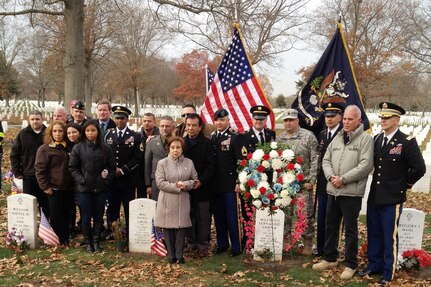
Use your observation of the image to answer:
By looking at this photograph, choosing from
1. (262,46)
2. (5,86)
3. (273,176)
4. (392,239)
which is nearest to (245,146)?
(273,176)

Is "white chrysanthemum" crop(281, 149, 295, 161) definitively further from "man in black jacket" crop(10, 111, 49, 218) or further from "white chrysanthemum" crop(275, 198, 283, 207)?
"man in black jacket" crop(10, 111, 49, 218)

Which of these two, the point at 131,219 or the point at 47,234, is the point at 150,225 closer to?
the point at 131,219

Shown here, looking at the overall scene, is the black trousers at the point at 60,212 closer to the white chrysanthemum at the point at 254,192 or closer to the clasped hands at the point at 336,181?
the white chrysanthemum at the point at 254,192

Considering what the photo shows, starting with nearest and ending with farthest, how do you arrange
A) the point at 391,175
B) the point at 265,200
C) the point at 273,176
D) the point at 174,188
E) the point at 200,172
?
the point at 391,175 → the point at 265,200 → the point at 273,176 → the point at 174,188 → the point at 200,172

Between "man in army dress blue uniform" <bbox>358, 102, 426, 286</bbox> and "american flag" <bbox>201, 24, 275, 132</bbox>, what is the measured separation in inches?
95.6

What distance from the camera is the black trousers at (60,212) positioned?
659 centimetres

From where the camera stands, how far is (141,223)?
6520mm

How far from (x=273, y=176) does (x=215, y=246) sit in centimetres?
196

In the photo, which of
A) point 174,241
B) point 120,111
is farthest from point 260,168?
point 120,111

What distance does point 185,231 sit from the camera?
6188mm

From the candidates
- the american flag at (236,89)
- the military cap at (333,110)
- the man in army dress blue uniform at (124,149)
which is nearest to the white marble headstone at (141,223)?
the man in army dress blue uniform at (124,149)

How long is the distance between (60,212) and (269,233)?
11.3 feet

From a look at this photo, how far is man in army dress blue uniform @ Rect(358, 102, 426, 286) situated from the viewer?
5119 millimetres

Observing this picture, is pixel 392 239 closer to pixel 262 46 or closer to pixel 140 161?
pixel 140 161
